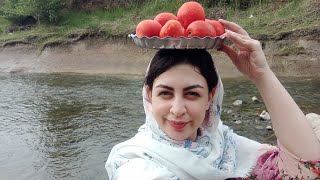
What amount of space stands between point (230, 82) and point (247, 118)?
11.7 feet

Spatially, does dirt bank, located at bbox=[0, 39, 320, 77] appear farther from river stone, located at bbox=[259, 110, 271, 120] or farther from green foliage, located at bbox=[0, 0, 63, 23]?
river stone, located at bbox=[259, 110, 271, 120]

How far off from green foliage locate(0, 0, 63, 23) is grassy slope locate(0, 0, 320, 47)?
0.41 metres

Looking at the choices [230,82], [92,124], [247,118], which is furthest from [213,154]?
[230,82]

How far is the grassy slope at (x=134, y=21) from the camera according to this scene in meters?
13.1

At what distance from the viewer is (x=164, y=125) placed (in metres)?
1.90

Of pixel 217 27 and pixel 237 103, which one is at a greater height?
pixel 217 27

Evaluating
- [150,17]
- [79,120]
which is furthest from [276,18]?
[79,120]

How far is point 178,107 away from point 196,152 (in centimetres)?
24

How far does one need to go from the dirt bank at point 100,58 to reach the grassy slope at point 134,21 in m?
0.37

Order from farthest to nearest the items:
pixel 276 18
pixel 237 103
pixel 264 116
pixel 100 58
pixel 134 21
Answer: pixel 134 21, pixel 100 58, pixel 276 18, pixel 237 103, pixel 264 116

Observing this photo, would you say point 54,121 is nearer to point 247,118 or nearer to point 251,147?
point 247,118

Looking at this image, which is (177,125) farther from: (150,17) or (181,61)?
(150,17)

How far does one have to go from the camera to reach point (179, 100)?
1.83 meters

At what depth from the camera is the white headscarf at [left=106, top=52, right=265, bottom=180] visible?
1.82 metres
